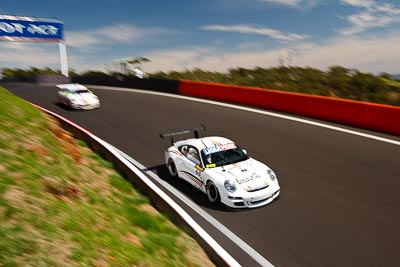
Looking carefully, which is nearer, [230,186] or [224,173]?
[230,186]

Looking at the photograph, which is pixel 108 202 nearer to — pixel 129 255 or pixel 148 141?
pixel 129 255

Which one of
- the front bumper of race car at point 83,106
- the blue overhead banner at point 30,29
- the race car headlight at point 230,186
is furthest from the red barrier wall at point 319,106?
the blue overhead banner at point 30,29

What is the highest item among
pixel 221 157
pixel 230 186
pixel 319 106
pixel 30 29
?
pixel 30 29

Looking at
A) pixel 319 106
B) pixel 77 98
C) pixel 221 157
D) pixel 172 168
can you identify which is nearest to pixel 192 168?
pixel 221 157

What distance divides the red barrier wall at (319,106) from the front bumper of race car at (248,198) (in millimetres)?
7526

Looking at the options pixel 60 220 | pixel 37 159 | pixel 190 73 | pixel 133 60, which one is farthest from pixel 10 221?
pixel 190 73

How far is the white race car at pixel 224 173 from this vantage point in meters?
8.32

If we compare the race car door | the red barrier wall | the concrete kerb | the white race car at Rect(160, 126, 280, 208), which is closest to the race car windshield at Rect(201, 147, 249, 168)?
the white race car at Rect(160, 126, 280, 208)

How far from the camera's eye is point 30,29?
37.3 m

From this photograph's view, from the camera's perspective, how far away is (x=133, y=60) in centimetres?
3609

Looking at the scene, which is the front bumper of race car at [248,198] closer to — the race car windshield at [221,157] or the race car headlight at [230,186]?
the race car headlight at [230,186]

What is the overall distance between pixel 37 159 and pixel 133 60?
30.2 metres

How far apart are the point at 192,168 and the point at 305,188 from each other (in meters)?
3.13

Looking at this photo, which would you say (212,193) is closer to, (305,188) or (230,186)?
(230,186)
